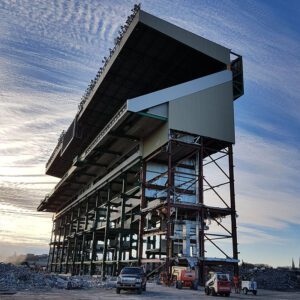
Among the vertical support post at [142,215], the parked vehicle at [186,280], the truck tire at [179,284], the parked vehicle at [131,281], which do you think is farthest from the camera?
the vertical support post at [142,215]

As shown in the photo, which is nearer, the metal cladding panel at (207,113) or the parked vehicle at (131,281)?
the parked vehicle at (131,281)

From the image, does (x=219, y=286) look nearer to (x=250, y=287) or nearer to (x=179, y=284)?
(x=250, y=287)

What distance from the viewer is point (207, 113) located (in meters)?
44.4

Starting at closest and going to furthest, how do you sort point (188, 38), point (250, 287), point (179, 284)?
1. point (250, 287)
2. point (179, 284)
3. point (188, 38)

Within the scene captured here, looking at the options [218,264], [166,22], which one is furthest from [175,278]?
[166,22]

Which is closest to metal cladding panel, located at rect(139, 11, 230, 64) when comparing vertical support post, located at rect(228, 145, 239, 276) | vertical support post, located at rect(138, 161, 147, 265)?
vertical support post, located at rect(228, 145, 239, 276)

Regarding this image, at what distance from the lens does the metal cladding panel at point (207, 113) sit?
42438mm

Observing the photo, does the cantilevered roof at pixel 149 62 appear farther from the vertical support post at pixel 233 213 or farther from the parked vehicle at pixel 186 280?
the parked vehicle at pixel 186 280

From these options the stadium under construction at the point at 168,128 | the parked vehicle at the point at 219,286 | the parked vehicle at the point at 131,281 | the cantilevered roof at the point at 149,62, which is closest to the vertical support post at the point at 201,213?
the stadium under construction at the point at 168,128

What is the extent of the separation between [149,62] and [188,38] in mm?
6746

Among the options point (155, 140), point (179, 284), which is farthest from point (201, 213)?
Result: point (179, 284)

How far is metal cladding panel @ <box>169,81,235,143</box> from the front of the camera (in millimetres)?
42438

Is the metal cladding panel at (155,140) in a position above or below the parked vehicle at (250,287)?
above

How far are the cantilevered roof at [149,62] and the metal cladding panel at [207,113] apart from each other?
4.88m
